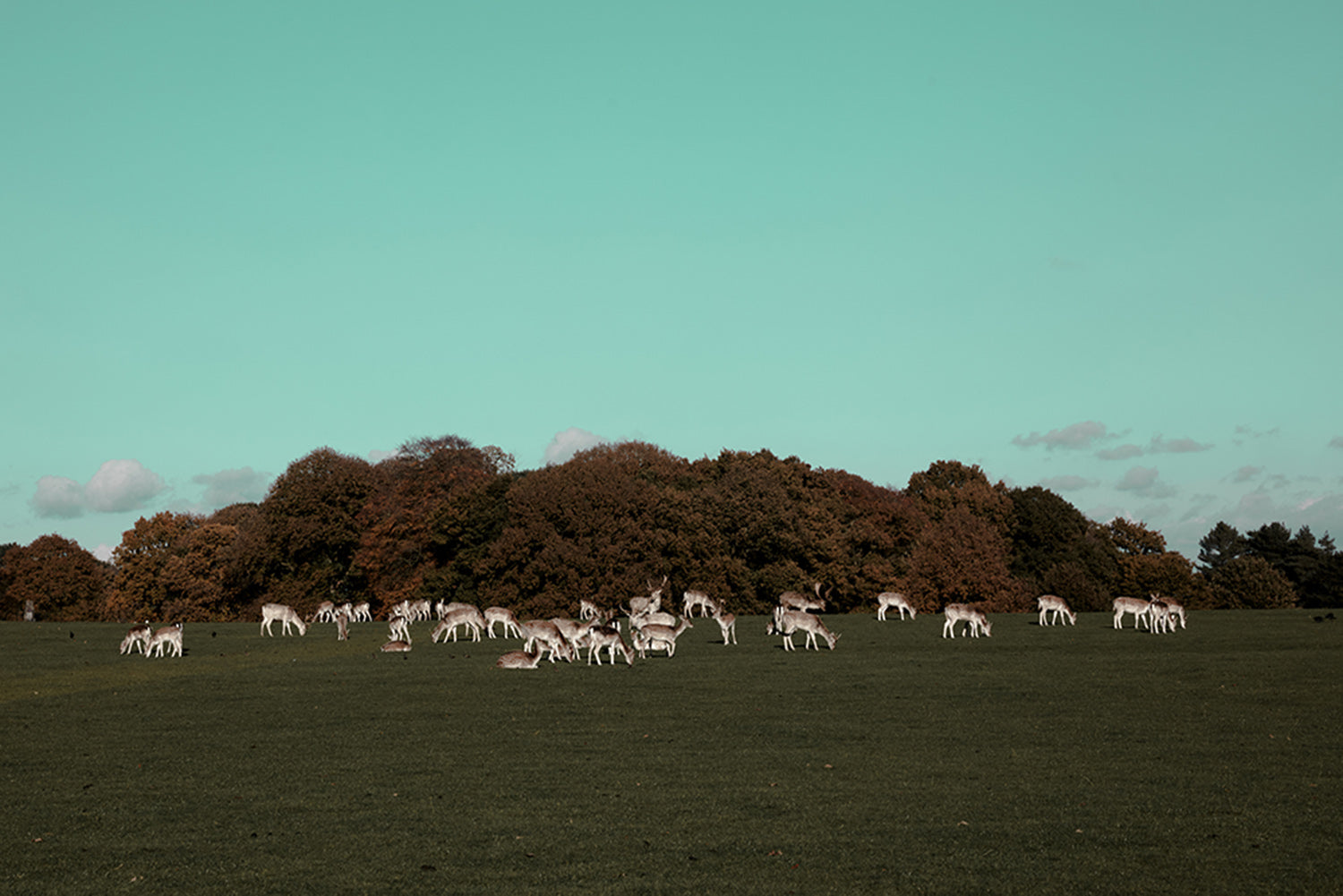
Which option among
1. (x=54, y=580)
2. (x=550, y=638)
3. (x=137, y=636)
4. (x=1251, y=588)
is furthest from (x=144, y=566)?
(x=1251, y=588)

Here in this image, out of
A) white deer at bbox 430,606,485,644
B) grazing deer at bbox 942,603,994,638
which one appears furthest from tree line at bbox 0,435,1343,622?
grazing deer at bbox 942,603,994,638

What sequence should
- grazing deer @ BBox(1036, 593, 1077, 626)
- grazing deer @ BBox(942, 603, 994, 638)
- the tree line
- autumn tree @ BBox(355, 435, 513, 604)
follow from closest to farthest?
grazing deer @ BBox(942, 603, 994, 638)
grazing deer @ BBox(1036, 593, 1077, 626)
the tree line
autumn tree @ BBox(355, 435, 513, 604)

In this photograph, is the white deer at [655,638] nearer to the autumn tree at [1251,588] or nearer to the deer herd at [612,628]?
the deer herd at [612,628]

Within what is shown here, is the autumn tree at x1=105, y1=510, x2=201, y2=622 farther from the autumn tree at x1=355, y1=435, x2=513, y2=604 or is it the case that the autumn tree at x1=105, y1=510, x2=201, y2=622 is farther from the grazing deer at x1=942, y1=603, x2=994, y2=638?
the grazing deer at x1=942, y1=603, x2=994, y2=638

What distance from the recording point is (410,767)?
48.7 ft

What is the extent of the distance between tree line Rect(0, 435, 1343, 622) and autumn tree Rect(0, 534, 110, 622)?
0.20 m

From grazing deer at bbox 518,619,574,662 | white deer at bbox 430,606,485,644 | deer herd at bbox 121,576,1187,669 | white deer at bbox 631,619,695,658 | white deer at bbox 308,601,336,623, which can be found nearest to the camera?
grazing deer at bbox 518,619,574,662

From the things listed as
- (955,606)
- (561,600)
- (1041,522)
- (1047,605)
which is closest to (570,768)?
(955,606)

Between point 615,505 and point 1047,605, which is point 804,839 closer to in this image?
point 1047,605

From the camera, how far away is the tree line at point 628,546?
73.1m

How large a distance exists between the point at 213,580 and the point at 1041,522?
74571 mm

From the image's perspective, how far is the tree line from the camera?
73125 millimetres

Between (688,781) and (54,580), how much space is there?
4552 inches

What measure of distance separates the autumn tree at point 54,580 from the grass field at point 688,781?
94.0 m
